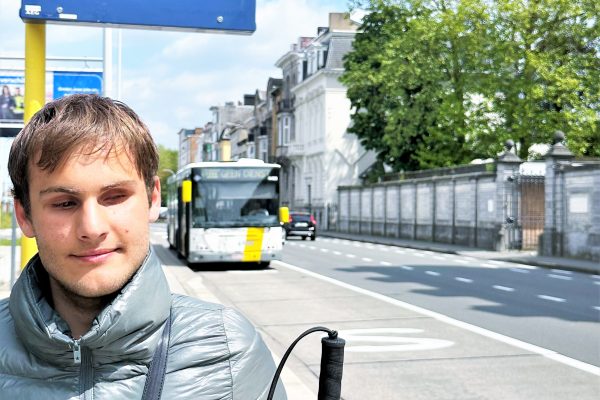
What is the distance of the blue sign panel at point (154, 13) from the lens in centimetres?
804

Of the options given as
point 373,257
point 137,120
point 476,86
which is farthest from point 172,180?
point 137,120

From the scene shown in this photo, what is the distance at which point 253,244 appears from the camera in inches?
895

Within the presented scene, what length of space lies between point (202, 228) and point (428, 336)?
12902 millimetres

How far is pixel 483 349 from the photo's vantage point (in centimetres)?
955

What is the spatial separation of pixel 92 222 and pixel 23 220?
0.77ft

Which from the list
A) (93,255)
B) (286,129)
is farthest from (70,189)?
(286,129)

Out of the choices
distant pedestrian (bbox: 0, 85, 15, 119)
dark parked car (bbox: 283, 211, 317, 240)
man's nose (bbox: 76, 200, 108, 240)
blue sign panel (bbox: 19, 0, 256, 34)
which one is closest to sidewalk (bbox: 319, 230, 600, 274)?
dark parked car (bbox: 283, 211, 317, 240)

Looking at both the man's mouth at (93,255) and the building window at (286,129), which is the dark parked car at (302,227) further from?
the man's mouth at (93,255)

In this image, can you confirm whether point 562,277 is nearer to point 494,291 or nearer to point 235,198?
point 494,291

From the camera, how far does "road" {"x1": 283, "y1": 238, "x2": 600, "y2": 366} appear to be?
429 inches

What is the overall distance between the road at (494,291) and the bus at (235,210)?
162 cm

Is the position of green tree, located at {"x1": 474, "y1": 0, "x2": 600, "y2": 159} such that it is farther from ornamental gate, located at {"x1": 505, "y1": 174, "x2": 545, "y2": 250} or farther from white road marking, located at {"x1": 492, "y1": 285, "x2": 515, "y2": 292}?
white road marking, located at {"x1": 492, "y1": 285, "x2": 515, "y2": 292}

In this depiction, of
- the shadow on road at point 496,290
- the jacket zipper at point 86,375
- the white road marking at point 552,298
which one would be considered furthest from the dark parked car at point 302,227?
the jacket zipper at point 86,375

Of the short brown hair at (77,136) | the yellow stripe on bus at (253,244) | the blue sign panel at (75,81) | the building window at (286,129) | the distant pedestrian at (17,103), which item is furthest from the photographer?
the building window at (286,129)
